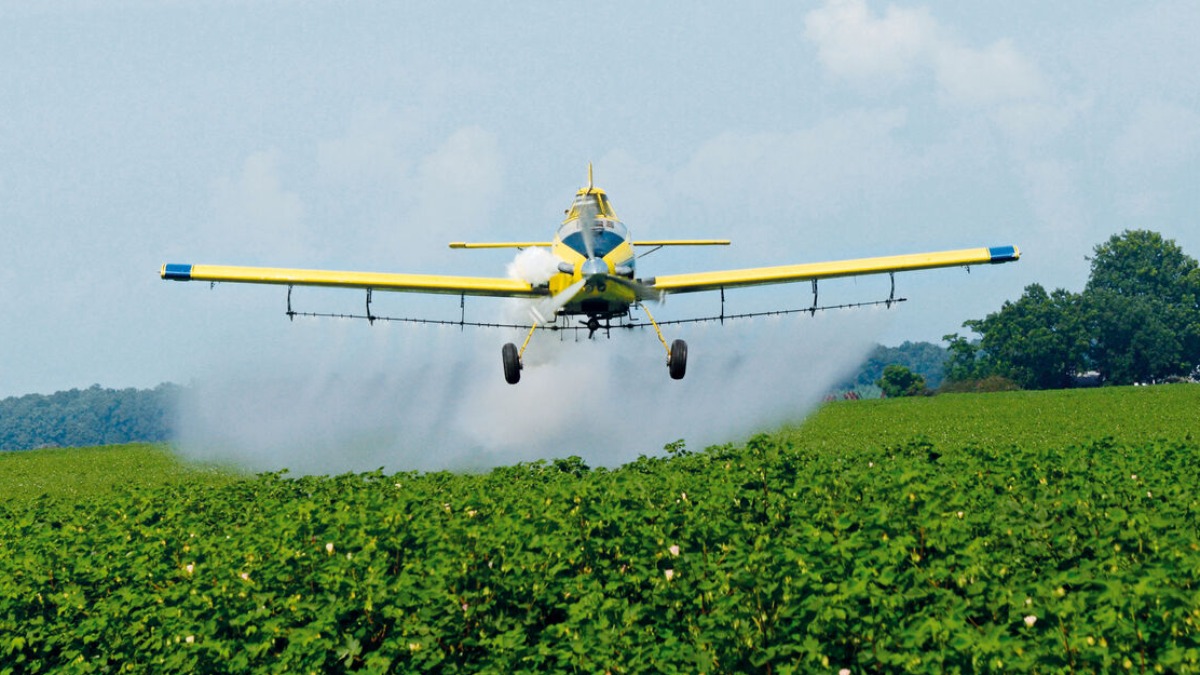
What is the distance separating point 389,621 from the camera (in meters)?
8.97

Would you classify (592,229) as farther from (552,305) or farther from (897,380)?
(897,380)

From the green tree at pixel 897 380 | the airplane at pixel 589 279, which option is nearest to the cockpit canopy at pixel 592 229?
the airplane at pixel 589 279

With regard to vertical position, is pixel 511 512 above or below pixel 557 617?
above

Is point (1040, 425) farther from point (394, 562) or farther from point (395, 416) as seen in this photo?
point (394, 562)

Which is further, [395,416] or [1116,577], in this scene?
[395,416]

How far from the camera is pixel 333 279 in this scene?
80.6 ft

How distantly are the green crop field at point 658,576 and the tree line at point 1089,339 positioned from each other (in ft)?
310

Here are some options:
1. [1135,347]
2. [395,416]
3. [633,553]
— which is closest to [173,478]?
[395,416]

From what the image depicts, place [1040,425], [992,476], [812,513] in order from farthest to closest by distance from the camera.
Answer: [1040,425] → [992,476] → [812,513]

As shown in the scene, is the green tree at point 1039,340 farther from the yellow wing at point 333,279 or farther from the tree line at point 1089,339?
the yellow wing at point 333,279

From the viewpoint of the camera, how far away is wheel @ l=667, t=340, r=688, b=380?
78.5 feet

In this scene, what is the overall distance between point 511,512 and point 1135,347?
10261 centimetres

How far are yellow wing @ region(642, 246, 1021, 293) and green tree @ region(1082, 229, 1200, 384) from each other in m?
85.1

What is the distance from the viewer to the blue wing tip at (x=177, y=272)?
80.4 feet
